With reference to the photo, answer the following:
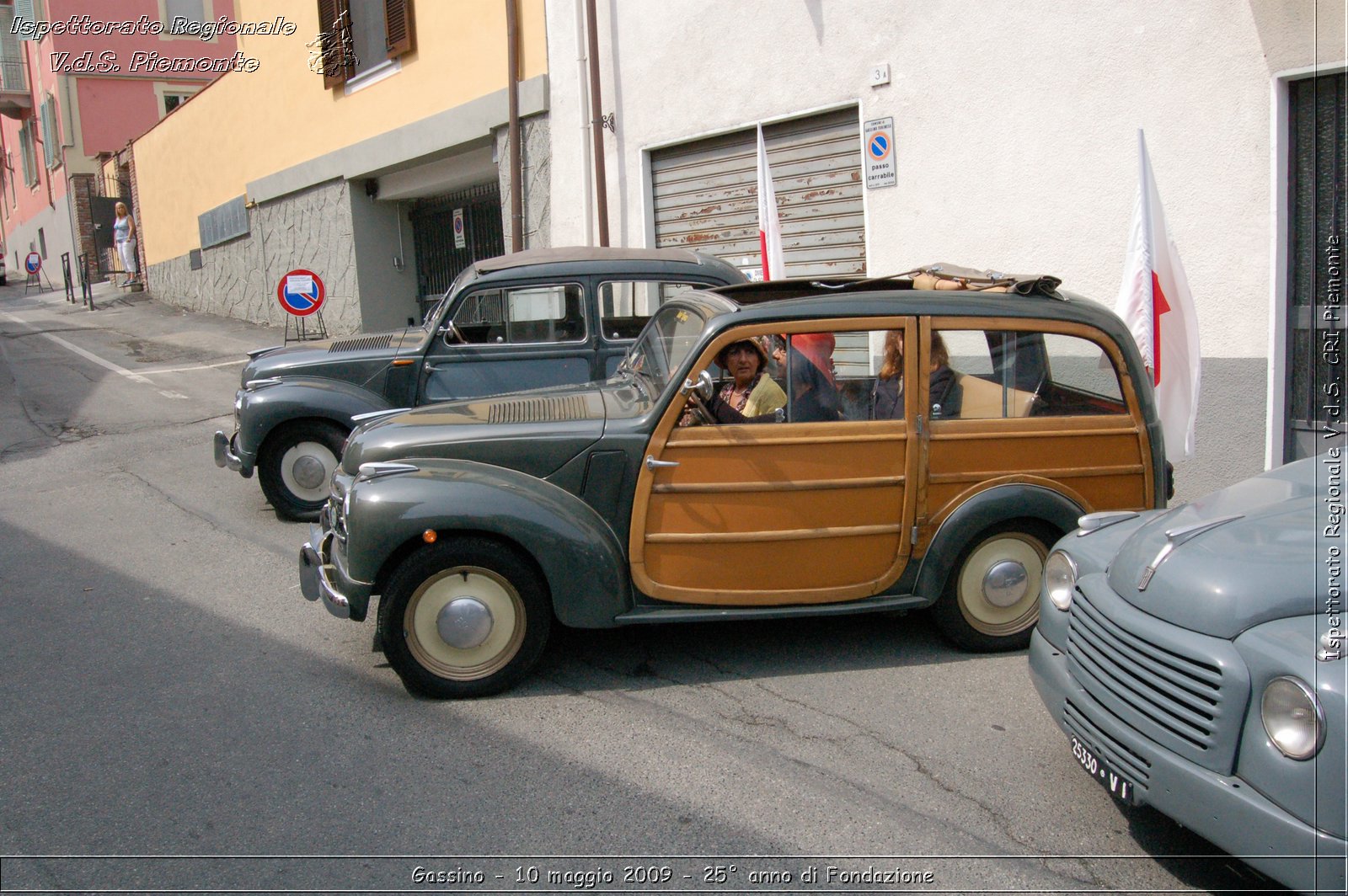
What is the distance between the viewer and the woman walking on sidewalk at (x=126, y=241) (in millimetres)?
26125

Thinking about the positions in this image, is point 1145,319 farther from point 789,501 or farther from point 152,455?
point 152,455

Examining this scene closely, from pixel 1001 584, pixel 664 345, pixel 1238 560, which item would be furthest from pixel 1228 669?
pixel 664 345

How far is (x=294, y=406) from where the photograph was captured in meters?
7.10

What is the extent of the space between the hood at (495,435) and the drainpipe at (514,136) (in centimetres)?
852

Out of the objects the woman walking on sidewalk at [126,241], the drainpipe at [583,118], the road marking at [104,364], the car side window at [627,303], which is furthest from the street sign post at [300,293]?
the woman walking on sidewalk at [126,241]

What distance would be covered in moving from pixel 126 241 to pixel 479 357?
77.4 feet

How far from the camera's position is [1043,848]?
10.6 feet

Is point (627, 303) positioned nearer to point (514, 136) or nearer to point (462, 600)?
point (462, 600)

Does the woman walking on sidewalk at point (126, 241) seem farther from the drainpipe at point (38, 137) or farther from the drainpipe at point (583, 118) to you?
the drainpipe at point (583, 118)

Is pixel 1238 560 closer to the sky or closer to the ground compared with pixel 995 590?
closer to the sky

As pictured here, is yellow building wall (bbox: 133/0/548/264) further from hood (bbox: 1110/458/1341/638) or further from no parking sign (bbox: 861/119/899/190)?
hood (bbox: 1110/458/1341/638)

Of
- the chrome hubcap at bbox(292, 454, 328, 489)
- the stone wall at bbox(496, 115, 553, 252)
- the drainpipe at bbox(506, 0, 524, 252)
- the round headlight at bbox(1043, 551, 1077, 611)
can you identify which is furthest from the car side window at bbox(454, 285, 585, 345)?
the drainpipe at bbox(506, 0, 524, 252)

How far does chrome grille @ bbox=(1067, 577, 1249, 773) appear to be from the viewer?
2699 millimetres

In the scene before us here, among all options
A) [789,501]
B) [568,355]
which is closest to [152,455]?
[568,355]
